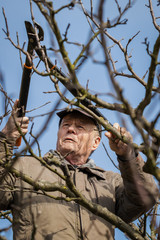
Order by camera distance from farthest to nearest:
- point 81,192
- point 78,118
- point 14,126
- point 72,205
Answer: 1. point 78,118
2. point 81,192
3. point 72,205
4. point 14,126

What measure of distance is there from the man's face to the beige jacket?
27.5 inches

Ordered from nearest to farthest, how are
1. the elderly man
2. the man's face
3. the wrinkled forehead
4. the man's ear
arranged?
the elderly man → the man's face → the wrinkled forehead → the man's ear

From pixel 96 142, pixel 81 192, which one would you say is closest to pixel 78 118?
pixel 96 142

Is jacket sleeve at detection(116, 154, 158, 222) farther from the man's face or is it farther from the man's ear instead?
the man's ear

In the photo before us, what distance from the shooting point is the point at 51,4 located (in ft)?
7.71

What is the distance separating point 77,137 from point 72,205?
1.50 m

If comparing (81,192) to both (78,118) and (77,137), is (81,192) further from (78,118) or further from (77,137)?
(78,118)

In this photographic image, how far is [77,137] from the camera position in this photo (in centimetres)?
532

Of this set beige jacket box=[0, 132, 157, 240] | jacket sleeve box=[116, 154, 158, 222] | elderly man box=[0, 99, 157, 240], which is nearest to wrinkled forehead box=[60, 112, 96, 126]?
elderly man box=[0, 99, 157, 240]

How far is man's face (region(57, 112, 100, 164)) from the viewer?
513 cm

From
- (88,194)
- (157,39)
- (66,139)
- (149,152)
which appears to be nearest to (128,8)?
(157,39)

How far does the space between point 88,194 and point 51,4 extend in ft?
7.98

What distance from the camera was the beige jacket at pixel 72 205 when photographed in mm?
3730

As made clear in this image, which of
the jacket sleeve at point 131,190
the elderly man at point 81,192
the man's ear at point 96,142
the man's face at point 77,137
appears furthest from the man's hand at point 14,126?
the man's ear at point 96,142
